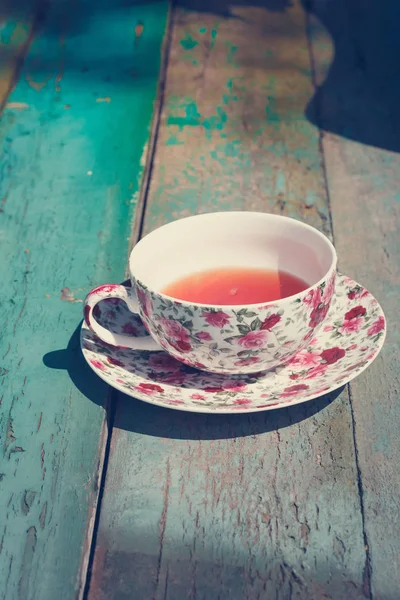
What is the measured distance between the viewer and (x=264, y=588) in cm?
58

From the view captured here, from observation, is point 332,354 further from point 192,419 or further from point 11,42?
point 11,42

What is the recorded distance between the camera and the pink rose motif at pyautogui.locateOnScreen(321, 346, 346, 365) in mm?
762

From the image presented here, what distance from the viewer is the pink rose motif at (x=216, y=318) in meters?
0.68

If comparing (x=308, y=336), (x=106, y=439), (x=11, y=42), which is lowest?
(x=11, y=42)

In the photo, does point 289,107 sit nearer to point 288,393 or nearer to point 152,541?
point 288,393

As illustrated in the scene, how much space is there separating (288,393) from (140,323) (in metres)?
0.24

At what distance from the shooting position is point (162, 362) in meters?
0.80

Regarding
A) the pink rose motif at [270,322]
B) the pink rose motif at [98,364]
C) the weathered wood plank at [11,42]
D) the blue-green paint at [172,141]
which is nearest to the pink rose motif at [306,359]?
the pink rose motif at [270,322]

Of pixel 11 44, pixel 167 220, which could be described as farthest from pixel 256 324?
pixel 11 44

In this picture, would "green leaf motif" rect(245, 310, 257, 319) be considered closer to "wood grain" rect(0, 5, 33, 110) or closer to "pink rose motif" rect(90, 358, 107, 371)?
"pink rose motif" rect(90, 358, 107, 371)

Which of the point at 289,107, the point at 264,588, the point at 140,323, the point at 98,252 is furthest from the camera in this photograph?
the point at 289,107

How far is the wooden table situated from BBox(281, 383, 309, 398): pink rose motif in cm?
3

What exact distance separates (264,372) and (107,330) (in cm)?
19

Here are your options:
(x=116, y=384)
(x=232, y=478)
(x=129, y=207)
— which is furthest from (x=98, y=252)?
(x=232, y=478)
